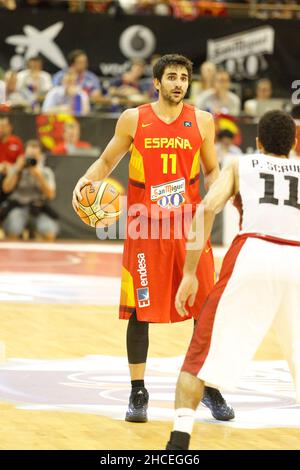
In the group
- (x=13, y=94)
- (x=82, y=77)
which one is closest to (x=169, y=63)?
(x=13, y=94)

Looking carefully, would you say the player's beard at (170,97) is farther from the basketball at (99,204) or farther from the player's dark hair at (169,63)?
the basketball at (99,204)

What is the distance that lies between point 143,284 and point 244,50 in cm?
1359

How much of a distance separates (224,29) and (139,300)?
13738 mm

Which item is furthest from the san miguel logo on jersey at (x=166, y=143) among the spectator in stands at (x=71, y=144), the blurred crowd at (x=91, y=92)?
the blurred crowd at (x=91, y=92)

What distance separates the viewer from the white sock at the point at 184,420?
5.26m

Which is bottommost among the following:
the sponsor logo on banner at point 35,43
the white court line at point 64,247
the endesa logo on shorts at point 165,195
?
the white court line at point 64,247

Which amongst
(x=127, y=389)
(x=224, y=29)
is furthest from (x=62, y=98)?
(x=127, y=389)

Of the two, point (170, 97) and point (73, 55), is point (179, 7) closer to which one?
point (73, 55)

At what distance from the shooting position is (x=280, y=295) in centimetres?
522

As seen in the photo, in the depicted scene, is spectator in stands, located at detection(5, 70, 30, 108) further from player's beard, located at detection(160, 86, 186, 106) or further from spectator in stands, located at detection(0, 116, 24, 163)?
player's beard, located at detection(160, 86, 186, 106)

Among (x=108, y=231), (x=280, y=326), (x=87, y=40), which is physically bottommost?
(x=108, y=231)

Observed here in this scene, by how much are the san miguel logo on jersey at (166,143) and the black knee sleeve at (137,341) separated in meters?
1.04

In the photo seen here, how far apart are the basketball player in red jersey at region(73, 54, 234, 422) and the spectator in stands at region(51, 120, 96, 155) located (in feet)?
34.4
